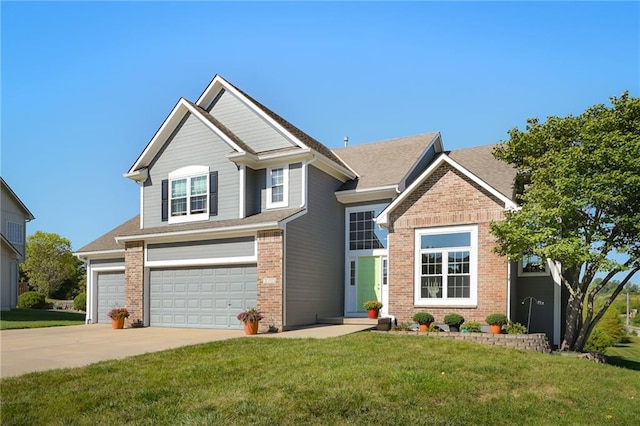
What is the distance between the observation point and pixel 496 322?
14.8 metres

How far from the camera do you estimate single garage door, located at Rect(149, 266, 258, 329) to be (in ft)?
60.3

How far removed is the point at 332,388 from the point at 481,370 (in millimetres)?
3389

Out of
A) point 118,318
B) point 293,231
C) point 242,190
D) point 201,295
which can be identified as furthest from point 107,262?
point 293,231

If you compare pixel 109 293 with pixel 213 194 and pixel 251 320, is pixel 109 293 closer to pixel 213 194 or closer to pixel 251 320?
pixel 213 194

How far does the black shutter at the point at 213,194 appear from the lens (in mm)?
19797

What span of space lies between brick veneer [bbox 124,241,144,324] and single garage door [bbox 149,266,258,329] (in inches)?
17.7

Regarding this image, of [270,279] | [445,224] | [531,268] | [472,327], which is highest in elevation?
[445,224]

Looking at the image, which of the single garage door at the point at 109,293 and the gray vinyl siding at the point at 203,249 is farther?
the single garage door at the point at 109,293

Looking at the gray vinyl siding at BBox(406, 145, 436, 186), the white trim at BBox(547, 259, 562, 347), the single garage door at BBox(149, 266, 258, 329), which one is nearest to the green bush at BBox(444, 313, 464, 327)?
the white trim at BBox(547, 259, 562, 347)

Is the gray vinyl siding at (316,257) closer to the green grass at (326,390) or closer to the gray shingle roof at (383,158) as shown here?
the gray shingle roof at (383,158)

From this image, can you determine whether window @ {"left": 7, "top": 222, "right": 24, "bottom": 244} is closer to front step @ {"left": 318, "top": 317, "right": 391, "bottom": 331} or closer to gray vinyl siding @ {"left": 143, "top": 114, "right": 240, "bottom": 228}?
gray vinyl siding @ {"left": 143, "top": 114, "right": 240, "bottom": 228}

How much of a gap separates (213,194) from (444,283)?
9193mm

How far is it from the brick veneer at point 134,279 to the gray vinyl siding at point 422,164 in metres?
11.0

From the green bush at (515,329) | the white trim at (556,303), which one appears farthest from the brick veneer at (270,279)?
the white trim at (556,303)
